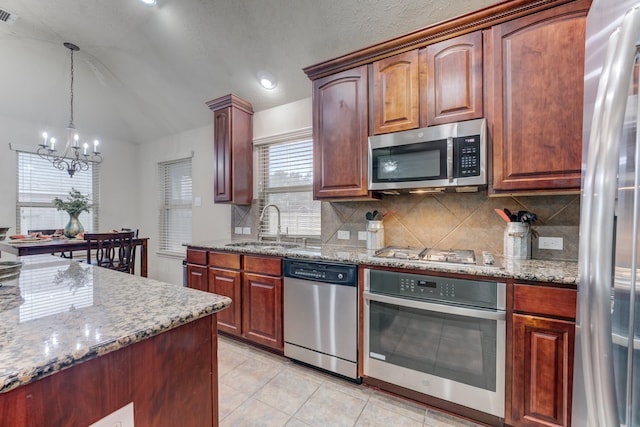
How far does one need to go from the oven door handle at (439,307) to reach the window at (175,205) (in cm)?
347

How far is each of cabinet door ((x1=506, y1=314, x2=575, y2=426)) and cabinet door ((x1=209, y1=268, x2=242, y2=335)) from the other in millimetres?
2057

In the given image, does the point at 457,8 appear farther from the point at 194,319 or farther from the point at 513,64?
the point at 194,319

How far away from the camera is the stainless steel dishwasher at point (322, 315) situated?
192 cm

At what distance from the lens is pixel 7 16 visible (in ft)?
8.92

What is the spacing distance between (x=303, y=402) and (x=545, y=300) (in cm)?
155

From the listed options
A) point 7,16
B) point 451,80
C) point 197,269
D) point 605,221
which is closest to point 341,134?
point 451,80

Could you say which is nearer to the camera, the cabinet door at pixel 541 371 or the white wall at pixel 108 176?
the cabinet door at pixel 541 371

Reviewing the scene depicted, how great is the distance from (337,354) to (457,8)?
8.67 feet

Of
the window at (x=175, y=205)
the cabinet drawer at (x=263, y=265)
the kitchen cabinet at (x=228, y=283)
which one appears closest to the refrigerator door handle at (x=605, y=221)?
the cabinet drawer at (x=263, y=265)

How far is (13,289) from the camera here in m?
0.98

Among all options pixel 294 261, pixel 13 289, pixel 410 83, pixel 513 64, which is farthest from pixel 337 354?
pixel 513 64

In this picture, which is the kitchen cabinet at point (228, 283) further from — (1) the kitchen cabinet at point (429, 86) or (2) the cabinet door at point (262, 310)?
(1) the kitchen cabinet at point (429, 86)

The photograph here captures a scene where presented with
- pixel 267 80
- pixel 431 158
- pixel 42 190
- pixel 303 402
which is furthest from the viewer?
pixel 42 190

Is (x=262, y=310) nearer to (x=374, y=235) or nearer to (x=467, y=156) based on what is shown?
(x=374, y=235)
